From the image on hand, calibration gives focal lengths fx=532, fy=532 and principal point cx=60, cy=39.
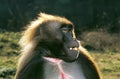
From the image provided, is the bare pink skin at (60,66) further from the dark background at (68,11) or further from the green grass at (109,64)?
the dark background at (68,11)

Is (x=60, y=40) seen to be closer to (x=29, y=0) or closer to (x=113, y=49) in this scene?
(x=113, y=49)

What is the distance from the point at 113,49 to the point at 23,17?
8489mm

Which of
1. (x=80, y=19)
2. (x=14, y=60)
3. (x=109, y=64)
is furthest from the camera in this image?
(x=80, y=19)

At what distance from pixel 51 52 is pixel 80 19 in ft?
72.0

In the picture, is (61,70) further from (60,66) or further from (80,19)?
(80,19)

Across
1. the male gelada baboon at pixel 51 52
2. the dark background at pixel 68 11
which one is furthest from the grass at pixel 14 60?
the male gelada baboon at pixel 51 52

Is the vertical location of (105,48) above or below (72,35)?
below

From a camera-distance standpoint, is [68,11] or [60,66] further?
[68,11]

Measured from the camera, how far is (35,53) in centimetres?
383

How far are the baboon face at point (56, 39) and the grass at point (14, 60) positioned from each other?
812 centimetres

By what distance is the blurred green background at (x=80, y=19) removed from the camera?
59.6 feet

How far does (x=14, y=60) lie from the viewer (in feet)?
48.7

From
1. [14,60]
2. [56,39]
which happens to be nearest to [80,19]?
[14,60]

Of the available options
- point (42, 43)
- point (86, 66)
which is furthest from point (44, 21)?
point (86, 66)
